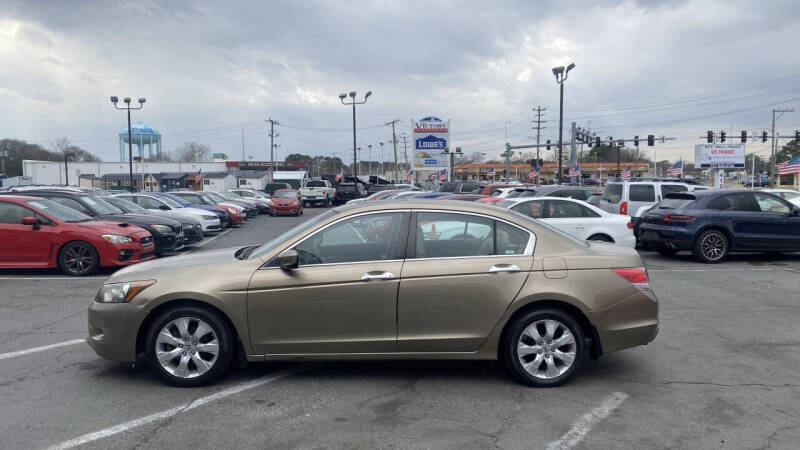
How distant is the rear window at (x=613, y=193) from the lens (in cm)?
1626

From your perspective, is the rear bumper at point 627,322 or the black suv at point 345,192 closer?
the rear bumper at point 627,322

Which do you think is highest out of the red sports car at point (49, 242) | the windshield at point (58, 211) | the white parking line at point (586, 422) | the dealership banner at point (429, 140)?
the dealership banner at point (429, 140)

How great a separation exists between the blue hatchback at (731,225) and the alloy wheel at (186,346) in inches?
409

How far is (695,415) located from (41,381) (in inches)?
210

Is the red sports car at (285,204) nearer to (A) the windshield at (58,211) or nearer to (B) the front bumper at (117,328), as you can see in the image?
(A) the windshield at (58,211)

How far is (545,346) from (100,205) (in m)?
12.9

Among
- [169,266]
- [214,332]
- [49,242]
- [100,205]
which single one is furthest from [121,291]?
[100,205]

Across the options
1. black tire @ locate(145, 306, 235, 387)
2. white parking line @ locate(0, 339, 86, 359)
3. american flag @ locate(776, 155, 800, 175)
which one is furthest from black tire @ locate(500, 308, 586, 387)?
american flag @ locate(776, 155, 800, 175)

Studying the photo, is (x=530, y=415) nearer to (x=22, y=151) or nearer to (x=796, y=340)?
(x=796, y=340)

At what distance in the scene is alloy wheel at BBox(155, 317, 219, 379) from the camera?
186 inches

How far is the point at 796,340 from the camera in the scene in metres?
6.30

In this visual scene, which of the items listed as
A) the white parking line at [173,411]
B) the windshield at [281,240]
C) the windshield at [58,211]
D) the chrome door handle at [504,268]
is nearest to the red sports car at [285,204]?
the windshield at [58,211]

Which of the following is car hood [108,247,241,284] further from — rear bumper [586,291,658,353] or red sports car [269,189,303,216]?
red sports car [269,189,303,216]

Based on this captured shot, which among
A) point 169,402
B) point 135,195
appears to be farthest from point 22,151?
point 169,402
